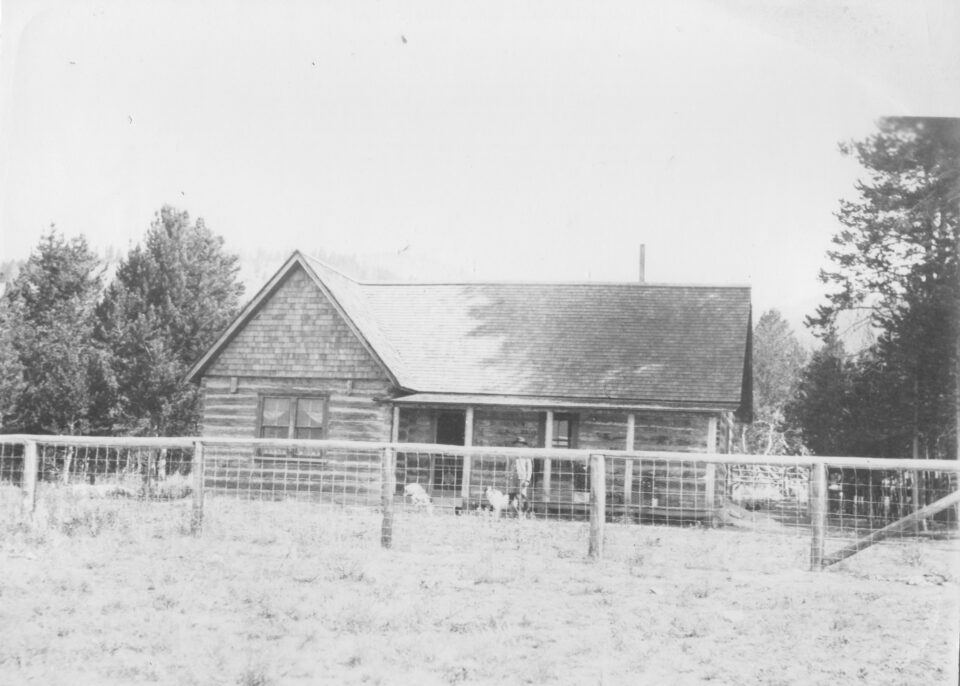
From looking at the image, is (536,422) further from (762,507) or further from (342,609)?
(342,609)

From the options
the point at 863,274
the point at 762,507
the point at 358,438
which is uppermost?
the point at 863,274

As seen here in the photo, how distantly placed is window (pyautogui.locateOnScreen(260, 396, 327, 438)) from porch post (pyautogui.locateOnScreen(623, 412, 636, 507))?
277 inches

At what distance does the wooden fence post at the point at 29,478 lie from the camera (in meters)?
10.5

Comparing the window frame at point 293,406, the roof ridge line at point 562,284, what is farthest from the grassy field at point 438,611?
the roof ridge line at point 562,284

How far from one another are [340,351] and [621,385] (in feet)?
21.9

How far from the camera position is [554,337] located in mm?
20625

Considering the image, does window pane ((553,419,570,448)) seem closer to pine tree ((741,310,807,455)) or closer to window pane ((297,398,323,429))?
window pane ((297,398,323,429))

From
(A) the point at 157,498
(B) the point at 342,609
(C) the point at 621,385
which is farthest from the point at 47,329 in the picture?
(B) the point at 342,609

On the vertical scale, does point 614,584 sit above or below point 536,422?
below

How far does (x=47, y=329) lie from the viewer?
2488 centimetres

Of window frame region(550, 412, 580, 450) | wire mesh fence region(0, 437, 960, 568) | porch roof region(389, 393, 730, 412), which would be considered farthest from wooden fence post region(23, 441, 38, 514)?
window frame region(550, 412, 580, 450)

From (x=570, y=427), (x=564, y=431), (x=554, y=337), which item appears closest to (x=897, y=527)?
(x=570, y=427)

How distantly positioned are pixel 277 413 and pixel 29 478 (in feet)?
27.0

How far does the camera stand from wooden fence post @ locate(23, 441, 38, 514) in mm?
10531
